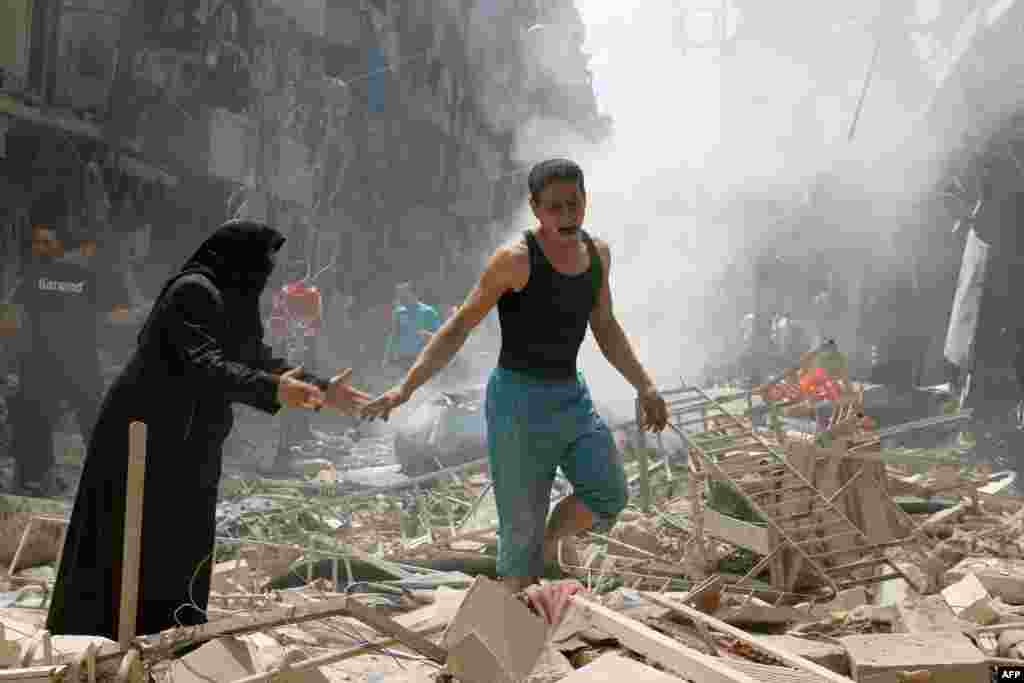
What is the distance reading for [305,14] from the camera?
17203 millimetres

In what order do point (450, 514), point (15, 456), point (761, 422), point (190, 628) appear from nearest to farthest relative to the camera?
point (190, 628) < point (450, 514) < point (15, 456) < point (761, 422)

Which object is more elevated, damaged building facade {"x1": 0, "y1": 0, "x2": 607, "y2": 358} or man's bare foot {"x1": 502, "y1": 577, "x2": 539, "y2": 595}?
damaged building facade {"x1": 0, "y1": 0, "x2": 607, "y2": 358}

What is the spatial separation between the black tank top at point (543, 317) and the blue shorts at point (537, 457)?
0.06 metres

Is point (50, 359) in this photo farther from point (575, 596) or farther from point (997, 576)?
point (997, 576)

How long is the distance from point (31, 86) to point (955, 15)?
1236 centimetres

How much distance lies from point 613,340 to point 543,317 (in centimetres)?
49

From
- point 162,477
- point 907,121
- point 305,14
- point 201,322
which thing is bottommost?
point 162,477

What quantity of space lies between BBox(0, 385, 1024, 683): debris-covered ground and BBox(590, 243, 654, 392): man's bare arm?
806 millimetres

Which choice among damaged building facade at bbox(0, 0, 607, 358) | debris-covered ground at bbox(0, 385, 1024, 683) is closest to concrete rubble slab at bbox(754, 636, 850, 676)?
debris-covered ground at bbox(0, 385, 1024, 683)

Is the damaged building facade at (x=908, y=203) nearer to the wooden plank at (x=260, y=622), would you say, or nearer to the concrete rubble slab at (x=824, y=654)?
the concrete rubble slab at (x=824, y=654)

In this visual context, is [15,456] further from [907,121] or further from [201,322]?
[907,121]

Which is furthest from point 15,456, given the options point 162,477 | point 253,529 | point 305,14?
point 305,14

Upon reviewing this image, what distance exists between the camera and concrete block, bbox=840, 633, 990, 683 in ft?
11.8

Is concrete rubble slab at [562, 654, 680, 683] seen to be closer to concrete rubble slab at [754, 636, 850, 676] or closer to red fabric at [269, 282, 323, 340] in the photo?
concrete rubble slab at [754, 636, 850, 676]
